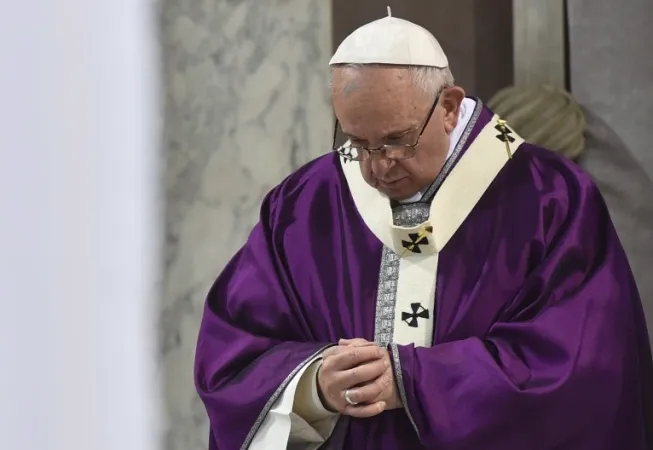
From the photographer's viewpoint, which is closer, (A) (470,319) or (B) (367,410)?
(B) (367,410)

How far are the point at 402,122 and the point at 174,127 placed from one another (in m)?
1.04

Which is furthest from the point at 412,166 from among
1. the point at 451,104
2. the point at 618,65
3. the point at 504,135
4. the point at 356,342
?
the point at 618,65

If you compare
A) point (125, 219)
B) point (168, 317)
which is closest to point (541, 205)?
point (125, 219)

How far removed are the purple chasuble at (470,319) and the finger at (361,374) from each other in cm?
4

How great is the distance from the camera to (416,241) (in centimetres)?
249

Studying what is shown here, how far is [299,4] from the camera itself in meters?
3.29

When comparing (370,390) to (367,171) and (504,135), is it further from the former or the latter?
(504,135)

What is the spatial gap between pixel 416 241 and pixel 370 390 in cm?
39

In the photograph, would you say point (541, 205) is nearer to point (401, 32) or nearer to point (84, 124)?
point (401, 32)

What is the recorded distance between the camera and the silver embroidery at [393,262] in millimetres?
2479

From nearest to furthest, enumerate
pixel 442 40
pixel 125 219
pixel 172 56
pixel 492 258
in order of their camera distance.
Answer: pixel 492 258
pixel 125 219
pixel 172 56
pixel 442 40

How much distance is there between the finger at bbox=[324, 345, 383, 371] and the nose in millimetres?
386

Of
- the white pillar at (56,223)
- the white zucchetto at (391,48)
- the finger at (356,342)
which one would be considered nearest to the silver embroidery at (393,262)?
the finger at (356,342)

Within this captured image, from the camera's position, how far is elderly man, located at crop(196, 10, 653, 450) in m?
2.29
